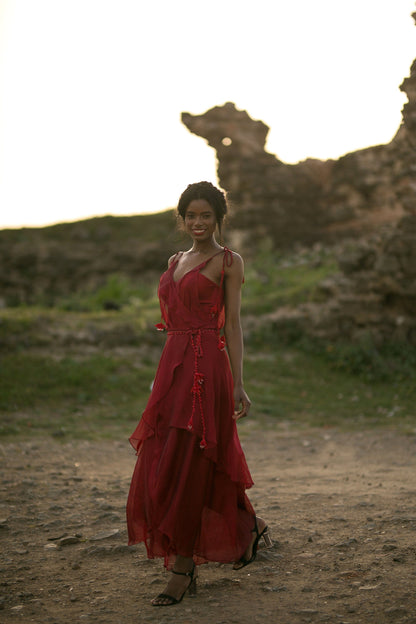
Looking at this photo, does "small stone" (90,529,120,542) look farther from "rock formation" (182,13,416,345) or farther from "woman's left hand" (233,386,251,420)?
"rock formation" (182,13,416,345)

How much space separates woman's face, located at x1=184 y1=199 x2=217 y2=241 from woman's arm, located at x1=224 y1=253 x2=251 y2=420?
7.8 inches

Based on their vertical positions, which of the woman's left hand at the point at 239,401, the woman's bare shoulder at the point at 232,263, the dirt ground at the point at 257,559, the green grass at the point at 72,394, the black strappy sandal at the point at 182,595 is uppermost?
the woman's bare shoulder at the point at 232,263

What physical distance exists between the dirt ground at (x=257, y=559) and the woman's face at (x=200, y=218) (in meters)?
1.78

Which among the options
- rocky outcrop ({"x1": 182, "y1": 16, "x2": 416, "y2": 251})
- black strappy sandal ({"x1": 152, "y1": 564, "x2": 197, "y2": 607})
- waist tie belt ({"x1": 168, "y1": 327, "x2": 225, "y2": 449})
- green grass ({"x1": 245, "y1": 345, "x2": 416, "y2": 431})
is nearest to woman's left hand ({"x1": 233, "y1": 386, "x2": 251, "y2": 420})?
waist tie belt ({"x1": 168, "y1": 327, "x2": 225, "y2": 449})

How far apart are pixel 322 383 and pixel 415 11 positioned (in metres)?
5.67

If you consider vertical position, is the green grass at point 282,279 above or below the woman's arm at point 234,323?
above

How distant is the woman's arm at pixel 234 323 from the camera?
296 centimetres

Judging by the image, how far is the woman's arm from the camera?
2955 millimetres

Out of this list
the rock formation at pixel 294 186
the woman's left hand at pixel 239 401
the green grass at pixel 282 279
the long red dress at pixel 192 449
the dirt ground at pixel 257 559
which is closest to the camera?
the dirt ground at pixel 257 559

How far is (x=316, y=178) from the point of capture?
2008cm

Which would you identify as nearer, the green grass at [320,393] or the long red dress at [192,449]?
the long red dress at [192,449]

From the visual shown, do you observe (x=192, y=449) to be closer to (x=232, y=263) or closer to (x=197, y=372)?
(x=197, y=372)

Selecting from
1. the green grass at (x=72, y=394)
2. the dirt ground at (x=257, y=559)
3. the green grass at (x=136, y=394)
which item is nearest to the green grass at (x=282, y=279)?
the green grass at (x=136, y=394)

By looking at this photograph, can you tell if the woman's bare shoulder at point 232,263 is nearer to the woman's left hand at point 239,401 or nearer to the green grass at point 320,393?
the woman's left hand at point 239,401
